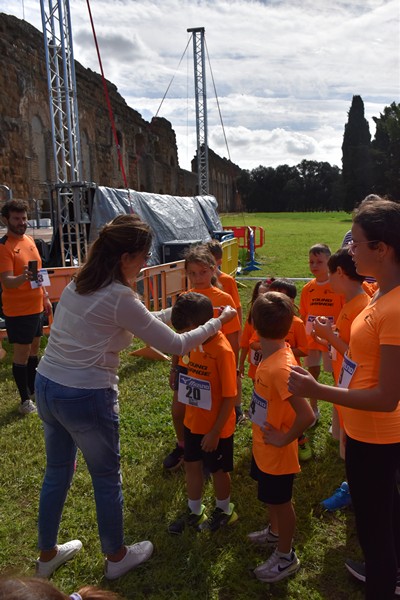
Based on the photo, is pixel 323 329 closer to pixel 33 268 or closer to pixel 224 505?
pixel 224 505

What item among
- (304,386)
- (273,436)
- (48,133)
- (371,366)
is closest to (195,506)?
(273,436)

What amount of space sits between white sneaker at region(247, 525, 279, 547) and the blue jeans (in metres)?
0.79

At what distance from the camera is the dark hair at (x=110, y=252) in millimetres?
1925

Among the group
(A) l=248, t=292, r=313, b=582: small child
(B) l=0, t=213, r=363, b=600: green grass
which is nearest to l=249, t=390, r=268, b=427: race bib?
(A) l=248, t=292, r=313, b=582: small child

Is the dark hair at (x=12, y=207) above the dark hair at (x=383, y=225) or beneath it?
above

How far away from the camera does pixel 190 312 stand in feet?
7.82

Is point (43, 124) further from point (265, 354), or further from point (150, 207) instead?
point (265, 354)

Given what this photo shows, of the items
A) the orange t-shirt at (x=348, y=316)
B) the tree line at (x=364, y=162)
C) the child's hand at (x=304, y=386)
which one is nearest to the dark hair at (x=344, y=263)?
the orange t-shirt at (x=348, y=316)

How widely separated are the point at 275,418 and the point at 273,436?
0.09 metres

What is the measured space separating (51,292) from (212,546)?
5.06 meters

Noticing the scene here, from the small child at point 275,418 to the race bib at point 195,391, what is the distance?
0.96ft

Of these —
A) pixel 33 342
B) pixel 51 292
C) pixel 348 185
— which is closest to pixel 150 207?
pixel 51 292

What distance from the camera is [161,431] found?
13.0ft

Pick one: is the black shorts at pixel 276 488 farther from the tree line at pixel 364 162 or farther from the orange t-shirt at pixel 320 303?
the tree line at pixel 364 162
